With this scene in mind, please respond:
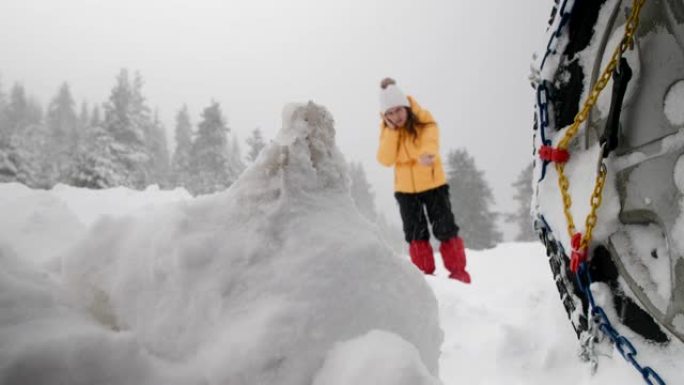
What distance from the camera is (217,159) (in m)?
24.9

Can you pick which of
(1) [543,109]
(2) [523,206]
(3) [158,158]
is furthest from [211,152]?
(1) [543,109]

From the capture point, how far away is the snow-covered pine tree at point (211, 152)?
24.7 metres

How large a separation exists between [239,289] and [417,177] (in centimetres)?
409

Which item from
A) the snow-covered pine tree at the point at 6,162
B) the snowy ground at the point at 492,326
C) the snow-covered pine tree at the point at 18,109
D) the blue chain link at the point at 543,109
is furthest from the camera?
the snow-covered pine tree at the point at 18,109

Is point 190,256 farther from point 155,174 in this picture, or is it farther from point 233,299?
point 155,174

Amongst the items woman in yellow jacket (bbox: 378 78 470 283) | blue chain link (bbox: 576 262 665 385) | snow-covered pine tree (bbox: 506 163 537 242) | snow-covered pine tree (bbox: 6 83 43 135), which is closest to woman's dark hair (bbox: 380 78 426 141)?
woman in yellow jacket (bbox: 378 78 470 283)

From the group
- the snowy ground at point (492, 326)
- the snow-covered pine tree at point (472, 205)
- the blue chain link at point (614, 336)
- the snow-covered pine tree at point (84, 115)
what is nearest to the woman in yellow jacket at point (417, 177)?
the snowy ground at point (492, 326)

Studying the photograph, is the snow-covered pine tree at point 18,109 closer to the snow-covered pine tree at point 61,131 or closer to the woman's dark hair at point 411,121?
the snow-covered pine tree at point 61,131

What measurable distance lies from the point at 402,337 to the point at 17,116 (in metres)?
51.2

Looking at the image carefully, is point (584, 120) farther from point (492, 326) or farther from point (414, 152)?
point (414, 152)

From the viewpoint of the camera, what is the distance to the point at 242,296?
115 cm

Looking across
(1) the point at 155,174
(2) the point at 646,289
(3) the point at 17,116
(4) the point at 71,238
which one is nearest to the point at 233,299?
(4) the point at 71,238

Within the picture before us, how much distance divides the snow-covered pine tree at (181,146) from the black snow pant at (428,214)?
24949 mm

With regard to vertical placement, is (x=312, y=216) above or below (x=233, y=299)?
above
